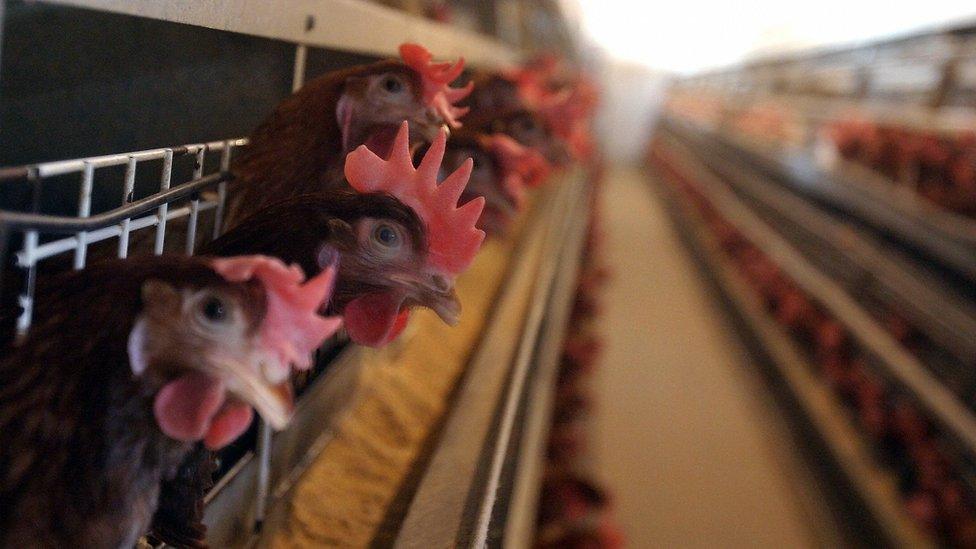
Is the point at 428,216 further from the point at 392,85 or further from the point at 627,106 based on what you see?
the point at 627,106

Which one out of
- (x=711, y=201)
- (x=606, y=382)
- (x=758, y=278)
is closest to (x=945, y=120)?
(x=758, y=278)

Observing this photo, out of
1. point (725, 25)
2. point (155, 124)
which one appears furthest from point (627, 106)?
point (155, 124)

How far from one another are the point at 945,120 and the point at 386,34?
12.4 feet

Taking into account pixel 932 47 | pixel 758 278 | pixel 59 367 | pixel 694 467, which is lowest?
pixel 694 467

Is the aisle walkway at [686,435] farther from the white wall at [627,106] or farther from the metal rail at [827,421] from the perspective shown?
the white wall at [627,106]

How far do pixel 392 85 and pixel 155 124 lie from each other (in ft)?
0.82

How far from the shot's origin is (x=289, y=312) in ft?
1.68

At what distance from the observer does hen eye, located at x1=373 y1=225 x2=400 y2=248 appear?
65cm

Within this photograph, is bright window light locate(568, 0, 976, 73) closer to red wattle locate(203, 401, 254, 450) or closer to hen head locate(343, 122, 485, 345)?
hen head locate(343, 122, 485, 345)

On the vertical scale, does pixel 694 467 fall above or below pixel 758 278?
below

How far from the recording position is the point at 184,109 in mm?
806

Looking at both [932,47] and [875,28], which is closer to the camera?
[932,47]

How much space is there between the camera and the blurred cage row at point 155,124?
1.87 feet

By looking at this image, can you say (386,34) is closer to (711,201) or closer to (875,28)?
(711,201)
